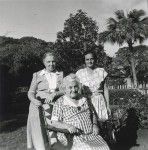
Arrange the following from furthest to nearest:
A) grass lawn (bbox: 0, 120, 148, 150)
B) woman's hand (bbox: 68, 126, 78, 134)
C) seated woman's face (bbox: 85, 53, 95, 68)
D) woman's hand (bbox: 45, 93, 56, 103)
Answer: grass lawn (bbox: 0, 120, 148, 150) < seated woman's face (bbox: 85, 53, 95, 68) < woman's hand (bbox: 45, 93, 56, 103) < woman's hand (bbox: 68, 126, 78, 134)

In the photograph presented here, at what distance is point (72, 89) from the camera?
12.7 ft

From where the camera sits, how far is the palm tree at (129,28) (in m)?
27.7

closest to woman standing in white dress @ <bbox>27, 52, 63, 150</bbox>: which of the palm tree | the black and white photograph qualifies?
the black and white photograph

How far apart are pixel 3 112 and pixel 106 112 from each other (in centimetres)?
901

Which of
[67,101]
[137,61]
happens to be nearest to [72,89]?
[67,101]

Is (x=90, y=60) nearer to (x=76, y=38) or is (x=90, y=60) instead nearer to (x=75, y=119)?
(x=75, y=119)

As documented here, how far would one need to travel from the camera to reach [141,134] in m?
7.12

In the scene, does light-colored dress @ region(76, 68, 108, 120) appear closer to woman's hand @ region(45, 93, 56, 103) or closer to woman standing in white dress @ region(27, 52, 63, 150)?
woman standing in white dress @ region(27, 52, 63, 150)

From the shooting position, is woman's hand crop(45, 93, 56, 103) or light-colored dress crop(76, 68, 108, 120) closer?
woman's hand crop(45, 93, 56, 103)

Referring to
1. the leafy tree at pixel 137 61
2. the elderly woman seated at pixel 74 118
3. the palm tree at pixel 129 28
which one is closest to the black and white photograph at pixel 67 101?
the elderly woman seated at pixel 74 118

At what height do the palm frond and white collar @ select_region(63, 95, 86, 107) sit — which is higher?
the palm frond

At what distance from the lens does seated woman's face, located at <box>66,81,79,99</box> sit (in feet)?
12.7

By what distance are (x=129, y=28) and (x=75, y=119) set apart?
2459cm

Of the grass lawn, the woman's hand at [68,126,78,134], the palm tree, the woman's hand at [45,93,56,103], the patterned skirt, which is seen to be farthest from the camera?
the palm tree
